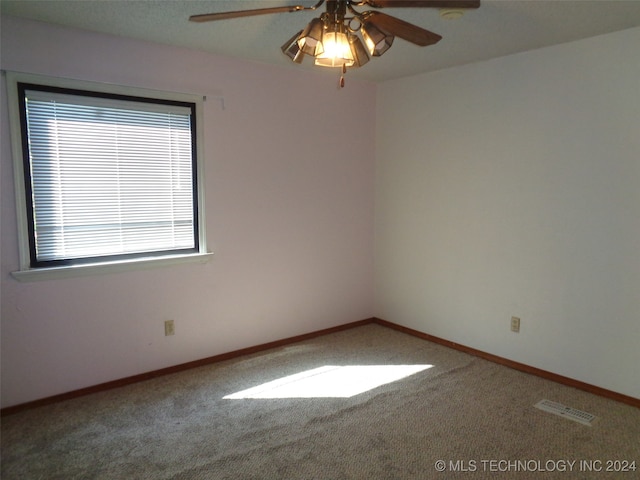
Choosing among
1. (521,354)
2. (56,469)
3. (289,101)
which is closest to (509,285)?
(521,354)

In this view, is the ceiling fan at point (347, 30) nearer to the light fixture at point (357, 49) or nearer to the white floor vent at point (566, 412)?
the light fixture at point (357, 49)

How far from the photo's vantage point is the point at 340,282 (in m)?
4.30

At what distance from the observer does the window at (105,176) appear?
9.04 ft

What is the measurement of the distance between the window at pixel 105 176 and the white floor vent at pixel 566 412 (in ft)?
8.45

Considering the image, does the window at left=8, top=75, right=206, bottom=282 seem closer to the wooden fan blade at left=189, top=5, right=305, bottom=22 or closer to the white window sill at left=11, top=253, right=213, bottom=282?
the white window sill at left=11, top=253, right=213, bottom=282

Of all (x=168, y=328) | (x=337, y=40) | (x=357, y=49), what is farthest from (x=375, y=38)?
(x=168, y=328)

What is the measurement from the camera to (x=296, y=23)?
103 inches

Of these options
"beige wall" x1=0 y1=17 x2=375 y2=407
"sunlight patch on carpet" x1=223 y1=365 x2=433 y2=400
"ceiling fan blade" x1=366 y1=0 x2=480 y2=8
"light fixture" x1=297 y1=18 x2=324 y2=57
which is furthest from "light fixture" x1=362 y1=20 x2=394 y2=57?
"sunlight patch on carpet" x1=223 y1=365 x2=433 y2=400

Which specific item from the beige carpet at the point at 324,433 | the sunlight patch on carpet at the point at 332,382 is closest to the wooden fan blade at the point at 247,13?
the beige carpet at the point at 324,433

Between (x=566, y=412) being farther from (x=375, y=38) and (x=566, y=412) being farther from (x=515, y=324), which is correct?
(x=375, y=38)

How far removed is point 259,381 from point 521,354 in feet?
6.50

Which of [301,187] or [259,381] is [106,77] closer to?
[301,187]

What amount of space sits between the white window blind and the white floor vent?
2645mm

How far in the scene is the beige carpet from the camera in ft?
7.39
